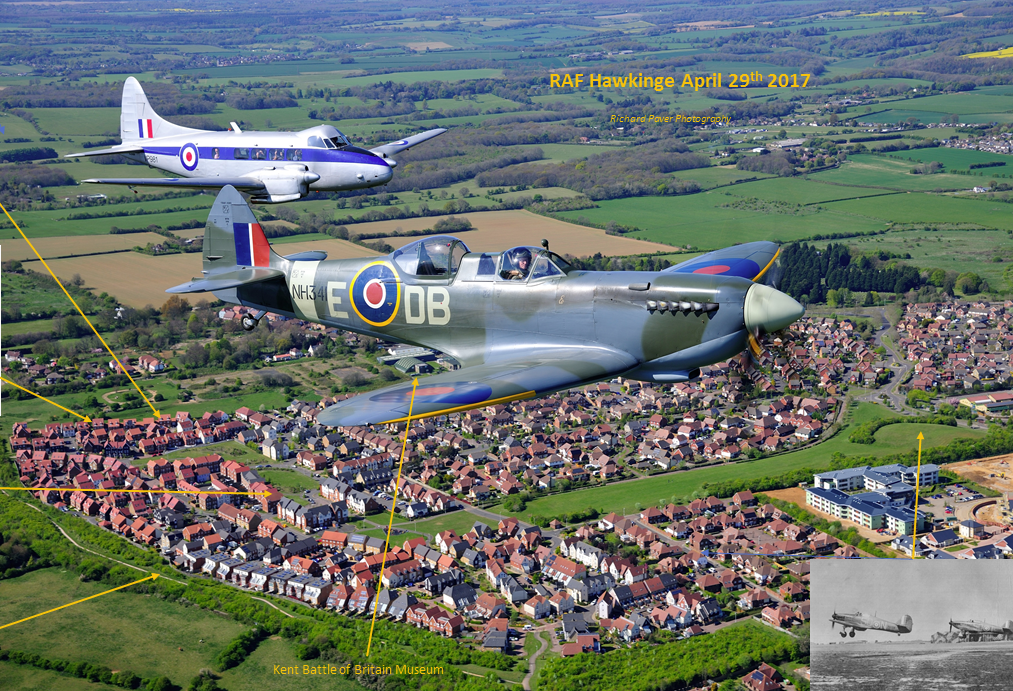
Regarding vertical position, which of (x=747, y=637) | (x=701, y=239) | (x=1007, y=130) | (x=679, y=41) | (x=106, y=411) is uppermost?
(x=679, y=41)

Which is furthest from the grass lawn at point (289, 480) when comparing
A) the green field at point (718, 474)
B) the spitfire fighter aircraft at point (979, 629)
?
the spitfire fighter aircraft at point (979, 629)

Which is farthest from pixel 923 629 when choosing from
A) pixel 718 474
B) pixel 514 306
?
pixel 718 474

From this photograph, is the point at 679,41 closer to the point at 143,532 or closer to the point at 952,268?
the point at 952,268

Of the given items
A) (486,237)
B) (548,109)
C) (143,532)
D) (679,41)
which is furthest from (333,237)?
(679,41)

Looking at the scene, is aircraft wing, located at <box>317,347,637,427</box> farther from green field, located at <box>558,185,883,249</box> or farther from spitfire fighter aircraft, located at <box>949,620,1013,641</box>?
green field, located at <box>558,185,883,249</box>

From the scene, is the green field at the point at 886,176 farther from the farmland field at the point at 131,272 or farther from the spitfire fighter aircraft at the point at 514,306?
the spitfire fighter aircraft at the point at 514,306
